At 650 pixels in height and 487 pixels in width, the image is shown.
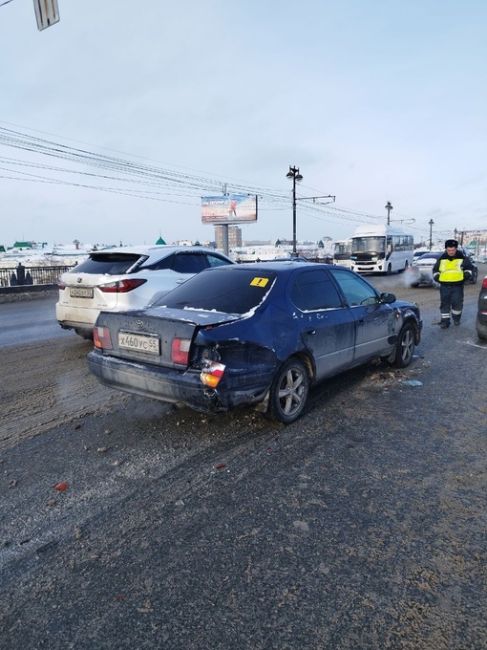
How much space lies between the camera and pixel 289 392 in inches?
155

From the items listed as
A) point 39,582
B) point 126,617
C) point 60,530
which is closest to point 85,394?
point 60,530

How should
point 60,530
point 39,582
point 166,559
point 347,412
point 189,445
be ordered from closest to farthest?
point 39,582 < point 166,559 < point 60,530 < point 189,445 < point 347,412

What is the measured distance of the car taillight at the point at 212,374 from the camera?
331cm

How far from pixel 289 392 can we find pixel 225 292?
1148mm

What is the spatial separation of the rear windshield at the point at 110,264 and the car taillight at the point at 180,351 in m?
3.33

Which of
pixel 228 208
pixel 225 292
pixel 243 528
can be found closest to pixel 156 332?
pixel 225 292

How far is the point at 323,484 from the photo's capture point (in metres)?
2.98

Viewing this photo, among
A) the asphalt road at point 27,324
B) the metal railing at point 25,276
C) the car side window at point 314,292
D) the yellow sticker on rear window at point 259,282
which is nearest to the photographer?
the yellow sticker on rear window at point 259,282

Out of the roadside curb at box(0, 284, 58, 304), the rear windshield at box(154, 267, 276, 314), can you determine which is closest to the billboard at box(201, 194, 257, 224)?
the roadside curb at box(0, 284, 58, 304)

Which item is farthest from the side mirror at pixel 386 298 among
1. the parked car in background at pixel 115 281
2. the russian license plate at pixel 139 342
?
the russian license plate at pixel 139 342

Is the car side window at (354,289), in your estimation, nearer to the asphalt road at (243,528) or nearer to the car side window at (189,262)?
the asphalt road at (243,528)

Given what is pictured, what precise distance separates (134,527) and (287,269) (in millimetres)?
2797

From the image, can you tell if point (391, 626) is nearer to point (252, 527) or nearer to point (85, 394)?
point (252, 527)

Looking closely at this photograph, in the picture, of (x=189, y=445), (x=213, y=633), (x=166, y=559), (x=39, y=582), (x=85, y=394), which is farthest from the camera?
(x=85, y=394)
